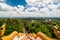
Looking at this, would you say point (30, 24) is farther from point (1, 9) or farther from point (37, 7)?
point (1, 9)

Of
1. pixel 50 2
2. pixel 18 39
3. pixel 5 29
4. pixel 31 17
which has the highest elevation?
pixel 50 2

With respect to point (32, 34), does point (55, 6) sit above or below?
above

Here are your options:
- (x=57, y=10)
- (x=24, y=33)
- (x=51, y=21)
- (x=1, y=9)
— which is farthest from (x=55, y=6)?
(x=1, y=9)

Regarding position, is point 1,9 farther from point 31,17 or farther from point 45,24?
point 45,24

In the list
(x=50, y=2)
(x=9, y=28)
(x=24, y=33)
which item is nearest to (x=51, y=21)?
(x=50, y=2)

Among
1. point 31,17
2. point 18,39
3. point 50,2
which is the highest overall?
point 50,2

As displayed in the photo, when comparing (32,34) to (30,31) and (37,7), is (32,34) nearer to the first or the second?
(30,31)

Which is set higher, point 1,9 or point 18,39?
point 1,9
